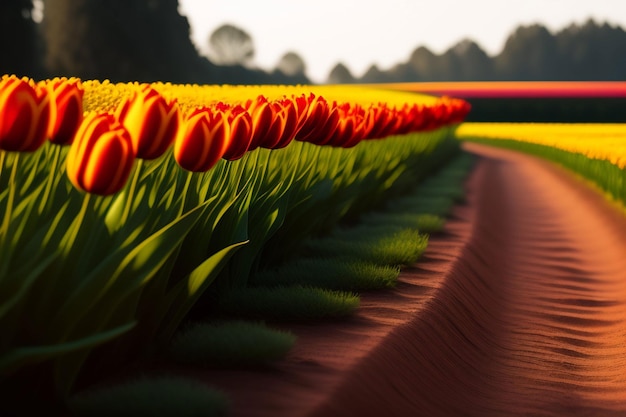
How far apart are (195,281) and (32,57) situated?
2432 cm

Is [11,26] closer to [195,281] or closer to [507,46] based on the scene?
[195,281]

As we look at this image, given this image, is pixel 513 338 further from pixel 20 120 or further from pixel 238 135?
pixel 20 120

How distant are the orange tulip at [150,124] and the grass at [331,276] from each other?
1988mm

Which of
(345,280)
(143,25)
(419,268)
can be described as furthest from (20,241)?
(143,25)

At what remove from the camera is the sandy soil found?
360 centimetres

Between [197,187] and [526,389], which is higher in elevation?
[197,187]

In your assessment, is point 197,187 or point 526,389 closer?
point 197,187

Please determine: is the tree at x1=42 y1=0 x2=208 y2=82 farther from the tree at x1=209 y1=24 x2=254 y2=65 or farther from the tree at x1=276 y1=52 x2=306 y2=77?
the tree at x1=276 y1=52 x2=306 y2=77

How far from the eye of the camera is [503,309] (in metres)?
6.68

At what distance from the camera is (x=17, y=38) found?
2630cm

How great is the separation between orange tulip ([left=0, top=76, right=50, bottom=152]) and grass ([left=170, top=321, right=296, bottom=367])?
105 cm

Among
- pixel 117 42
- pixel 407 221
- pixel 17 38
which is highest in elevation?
pixel 117 42

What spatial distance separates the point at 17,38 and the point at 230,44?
48.6 metres

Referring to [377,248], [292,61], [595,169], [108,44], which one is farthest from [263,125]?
[292,61]
